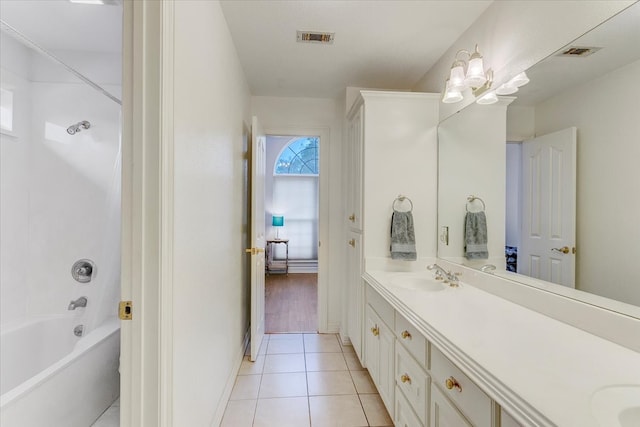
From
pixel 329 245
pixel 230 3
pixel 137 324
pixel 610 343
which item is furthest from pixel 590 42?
pixel 329 245

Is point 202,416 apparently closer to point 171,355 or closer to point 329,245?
point 171,355

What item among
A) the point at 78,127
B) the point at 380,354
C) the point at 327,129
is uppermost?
the point at 327,129

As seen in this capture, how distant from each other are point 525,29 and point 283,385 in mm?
2632

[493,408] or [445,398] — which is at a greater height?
[493,408]

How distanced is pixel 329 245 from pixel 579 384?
2.37 meters

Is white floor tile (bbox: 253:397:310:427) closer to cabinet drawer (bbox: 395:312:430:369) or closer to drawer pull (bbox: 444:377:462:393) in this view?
cabinet drawer (bbox: 395:312:430:369)

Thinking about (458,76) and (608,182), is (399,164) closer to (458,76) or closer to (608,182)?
(458,76)

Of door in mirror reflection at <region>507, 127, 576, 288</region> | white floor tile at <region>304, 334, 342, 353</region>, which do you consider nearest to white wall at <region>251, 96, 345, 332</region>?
white floor tile at <region>304, 334, 342, 353</region>

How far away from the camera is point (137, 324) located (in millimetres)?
935

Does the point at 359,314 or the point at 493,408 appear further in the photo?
the point at 359,314

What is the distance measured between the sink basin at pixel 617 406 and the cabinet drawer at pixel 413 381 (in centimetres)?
60

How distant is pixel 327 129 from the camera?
3.01 m

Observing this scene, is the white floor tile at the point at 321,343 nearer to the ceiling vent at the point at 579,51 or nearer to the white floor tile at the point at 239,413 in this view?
the white floor tile at the point at 239,413

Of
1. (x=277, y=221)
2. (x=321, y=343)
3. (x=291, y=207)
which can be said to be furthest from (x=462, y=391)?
(x=291, y=207)
